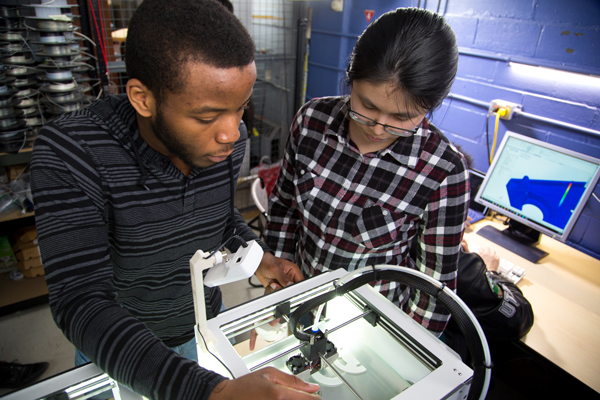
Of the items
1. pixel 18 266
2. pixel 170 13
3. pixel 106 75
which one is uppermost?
pixel 170 13

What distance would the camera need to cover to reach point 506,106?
2.07m

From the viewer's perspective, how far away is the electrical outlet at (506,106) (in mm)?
2047

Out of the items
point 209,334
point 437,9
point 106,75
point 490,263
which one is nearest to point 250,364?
point 209,334

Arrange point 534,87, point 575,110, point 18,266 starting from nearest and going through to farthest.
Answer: point 575,110 → point 534,87 → point 18,266

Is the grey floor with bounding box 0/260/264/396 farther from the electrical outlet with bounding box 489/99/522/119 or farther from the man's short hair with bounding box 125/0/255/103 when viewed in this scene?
the electrical outlet with bounding box 489/99/522/119

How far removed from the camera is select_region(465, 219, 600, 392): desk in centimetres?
120

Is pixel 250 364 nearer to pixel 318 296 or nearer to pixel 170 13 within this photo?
pixel 318 296

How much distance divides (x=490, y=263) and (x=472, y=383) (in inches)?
42.1

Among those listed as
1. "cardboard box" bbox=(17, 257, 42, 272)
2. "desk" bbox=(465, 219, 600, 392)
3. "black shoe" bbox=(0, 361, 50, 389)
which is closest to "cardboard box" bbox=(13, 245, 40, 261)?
"cardboard box" bbox=(17, 257, 42, 272)

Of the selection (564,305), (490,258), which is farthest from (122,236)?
(564,305)

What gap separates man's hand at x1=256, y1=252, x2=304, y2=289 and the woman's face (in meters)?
0.40

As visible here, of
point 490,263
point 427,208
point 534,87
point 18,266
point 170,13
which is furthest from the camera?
point 18,266

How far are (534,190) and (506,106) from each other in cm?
64

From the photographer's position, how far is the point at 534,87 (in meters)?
1.98
